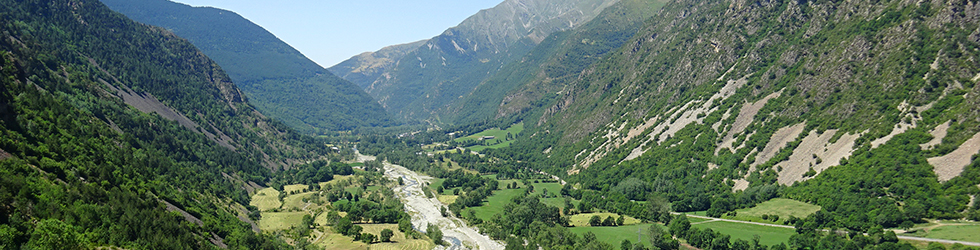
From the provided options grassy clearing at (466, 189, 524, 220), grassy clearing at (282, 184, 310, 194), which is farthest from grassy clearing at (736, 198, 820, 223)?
grassy clearing at (282, 184, 310, 194)

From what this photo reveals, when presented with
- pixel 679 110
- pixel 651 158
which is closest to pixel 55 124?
pixel 651 158

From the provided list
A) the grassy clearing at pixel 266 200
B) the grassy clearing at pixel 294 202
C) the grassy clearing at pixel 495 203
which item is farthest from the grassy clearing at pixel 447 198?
the grassy clearing at pixel 266 200

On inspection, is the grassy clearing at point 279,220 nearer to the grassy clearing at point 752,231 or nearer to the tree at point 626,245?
the tree at point 626,245

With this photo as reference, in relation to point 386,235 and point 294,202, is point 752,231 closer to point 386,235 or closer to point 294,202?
point 386,235

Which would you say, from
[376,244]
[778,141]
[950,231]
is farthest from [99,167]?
[778,141]

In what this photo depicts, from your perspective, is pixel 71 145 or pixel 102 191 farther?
pixel 71 145

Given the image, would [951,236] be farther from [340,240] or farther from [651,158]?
[340,240]

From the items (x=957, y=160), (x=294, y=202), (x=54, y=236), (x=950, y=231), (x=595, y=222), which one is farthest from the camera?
(x=294, y=202)
